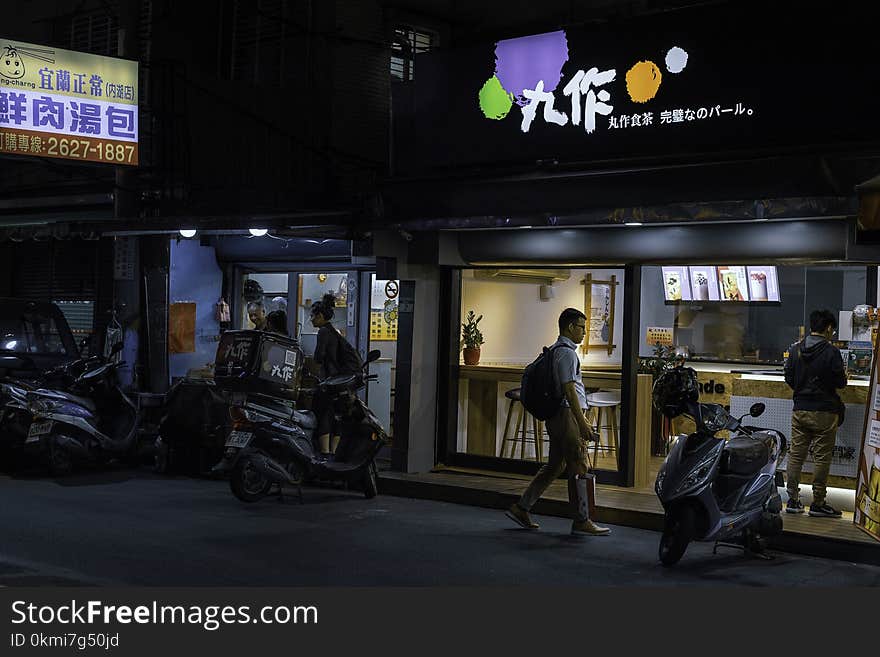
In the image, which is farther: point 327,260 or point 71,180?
point 71,180

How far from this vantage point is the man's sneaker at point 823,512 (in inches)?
433

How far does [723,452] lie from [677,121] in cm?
395

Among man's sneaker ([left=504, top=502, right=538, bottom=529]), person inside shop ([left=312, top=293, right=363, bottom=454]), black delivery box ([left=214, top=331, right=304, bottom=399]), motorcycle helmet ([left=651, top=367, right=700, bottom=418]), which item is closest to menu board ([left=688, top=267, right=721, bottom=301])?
person inside shop ([left=312, top=293, right=363, bottom=454])

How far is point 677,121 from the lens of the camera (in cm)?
1177

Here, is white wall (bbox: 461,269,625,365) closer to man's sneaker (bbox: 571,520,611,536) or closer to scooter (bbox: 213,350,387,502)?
scooter (bbox: 213,350,387,502)

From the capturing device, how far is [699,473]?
927 cm

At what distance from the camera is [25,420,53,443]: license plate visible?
1341 centimetres

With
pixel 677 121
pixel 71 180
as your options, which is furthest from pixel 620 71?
pixel 71 180

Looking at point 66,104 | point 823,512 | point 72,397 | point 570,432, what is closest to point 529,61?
point 570,432

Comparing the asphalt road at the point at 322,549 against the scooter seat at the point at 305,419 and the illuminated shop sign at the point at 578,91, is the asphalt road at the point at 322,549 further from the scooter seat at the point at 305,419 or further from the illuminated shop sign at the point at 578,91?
the illuminated shop sign at the point at 578,91

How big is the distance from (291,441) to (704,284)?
6.59 m

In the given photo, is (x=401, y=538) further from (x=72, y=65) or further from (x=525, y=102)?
(x=72, y=65)

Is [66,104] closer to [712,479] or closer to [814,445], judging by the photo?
[712,479]

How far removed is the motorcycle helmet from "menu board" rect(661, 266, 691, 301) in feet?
20.0
